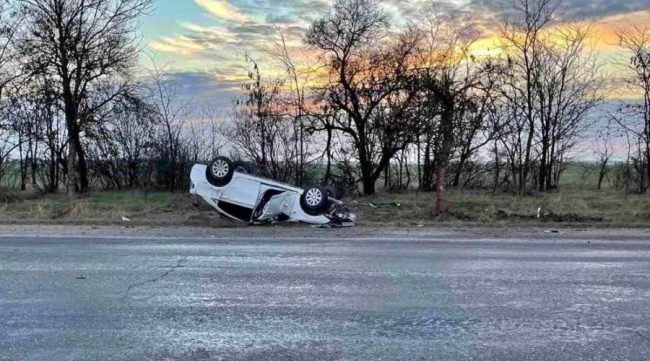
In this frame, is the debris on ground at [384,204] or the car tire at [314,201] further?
the debris on ground at [384,204]

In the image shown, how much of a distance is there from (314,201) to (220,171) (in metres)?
2.43

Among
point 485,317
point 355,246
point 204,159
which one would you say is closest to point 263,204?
point 355,246

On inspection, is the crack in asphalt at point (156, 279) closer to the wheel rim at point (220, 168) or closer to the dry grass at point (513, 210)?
the wheel rim at point (220, 168)

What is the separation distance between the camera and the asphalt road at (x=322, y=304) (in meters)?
5.01

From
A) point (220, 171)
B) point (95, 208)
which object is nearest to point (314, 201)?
point (220, 171)

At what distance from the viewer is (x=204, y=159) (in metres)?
28.5

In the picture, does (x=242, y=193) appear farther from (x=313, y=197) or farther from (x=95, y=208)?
(x=95, y=208)

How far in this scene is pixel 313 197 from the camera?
49.8 ft

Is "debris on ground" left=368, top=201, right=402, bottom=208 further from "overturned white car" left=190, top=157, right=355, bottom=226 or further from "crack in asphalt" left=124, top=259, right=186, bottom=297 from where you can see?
"crack in asphalt" left=124, top=259, right=186, bottom=297

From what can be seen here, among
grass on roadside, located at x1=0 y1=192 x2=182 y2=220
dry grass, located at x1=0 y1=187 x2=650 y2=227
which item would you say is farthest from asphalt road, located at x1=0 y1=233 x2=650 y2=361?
grass on roadside, located at x1=0 y1=192 x2=182 y2=220

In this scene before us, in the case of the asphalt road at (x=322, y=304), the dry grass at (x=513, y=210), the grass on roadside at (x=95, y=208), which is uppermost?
→ the dry grass at (x=513, y=210)

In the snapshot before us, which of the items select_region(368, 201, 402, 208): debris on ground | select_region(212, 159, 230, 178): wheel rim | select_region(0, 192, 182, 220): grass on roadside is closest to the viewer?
select_region(212, 159, 230, 178): wheel rim

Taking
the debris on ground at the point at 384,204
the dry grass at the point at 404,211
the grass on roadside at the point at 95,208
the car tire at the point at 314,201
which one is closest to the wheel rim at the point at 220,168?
the dry grass at the point at 404,211

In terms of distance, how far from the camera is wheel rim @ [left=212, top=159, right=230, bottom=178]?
1482 cm
